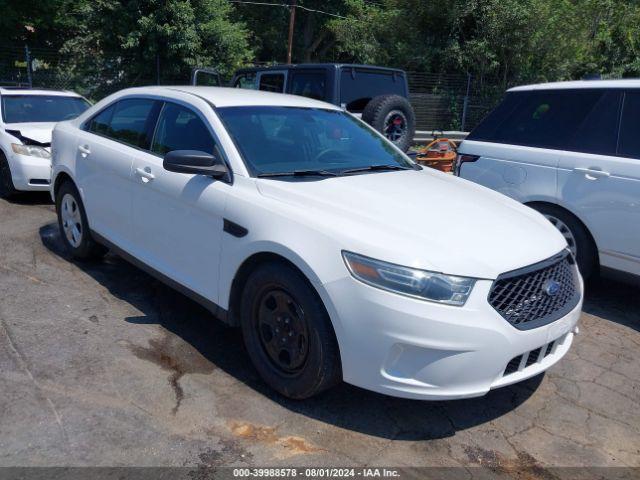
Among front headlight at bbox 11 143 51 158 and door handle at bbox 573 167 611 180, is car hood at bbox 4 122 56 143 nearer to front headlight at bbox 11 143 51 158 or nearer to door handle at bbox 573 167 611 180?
front headlight at bbox 11 143 51 158

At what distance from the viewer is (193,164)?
353 centimetres

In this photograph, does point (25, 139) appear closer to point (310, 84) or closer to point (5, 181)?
point (5, 181)

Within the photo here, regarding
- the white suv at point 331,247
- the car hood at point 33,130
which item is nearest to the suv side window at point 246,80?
the car hood at point 33,130

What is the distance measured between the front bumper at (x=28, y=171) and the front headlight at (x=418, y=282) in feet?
19.2

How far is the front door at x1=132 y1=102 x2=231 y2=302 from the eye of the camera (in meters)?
3.60

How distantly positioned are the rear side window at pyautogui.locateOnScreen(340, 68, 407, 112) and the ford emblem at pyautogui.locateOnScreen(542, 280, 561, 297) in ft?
19.5

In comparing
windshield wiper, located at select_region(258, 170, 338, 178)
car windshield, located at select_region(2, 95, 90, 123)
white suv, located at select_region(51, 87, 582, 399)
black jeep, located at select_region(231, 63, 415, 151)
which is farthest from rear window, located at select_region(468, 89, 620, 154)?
car windshield, located at select_region(2, 95, 90, 123)

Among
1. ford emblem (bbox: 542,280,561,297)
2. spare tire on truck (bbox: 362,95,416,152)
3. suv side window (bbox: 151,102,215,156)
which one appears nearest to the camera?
ford emblem (bbox: 542,280,561,297)

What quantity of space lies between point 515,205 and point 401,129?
15.9 feet

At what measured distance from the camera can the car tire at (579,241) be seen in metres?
4.79

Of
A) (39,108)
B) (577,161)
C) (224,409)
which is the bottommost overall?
(224,409)

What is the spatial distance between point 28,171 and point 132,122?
3397mm

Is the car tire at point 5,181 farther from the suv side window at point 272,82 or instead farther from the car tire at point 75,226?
the suv side window at point 272,82

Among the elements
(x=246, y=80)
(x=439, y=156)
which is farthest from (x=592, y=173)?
(x=246, y=80)
